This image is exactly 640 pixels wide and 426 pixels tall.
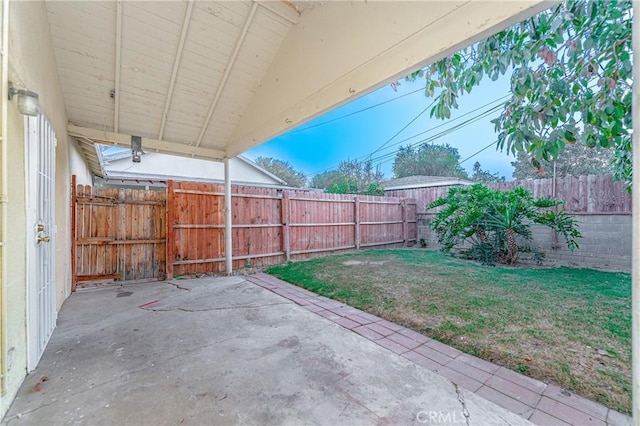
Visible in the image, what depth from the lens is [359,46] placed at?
7.61ft

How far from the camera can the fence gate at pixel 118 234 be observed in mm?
4418

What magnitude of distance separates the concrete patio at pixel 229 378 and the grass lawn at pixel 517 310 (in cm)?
72

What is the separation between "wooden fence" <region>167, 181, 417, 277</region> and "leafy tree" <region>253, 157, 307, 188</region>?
17.8 m

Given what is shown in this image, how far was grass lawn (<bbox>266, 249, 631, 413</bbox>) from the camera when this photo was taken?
6.52 ft

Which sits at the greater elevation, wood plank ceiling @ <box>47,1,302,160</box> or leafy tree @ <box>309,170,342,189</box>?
leafy tree @ <box>309,170,342,189</box>

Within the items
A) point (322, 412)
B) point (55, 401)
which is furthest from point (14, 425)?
point (322, 412)

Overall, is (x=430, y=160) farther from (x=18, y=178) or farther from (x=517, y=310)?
(x=18, y=178)

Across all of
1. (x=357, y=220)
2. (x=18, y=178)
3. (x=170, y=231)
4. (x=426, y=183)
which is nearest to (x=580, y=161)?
(x=426, y=183)

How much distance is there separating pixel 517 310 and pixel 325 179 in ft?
78.6

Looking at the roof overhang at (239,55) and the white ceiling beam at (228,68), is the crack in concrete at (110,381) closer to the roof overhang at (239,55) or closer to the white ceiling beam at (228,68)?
the roof overhang at (239,55)

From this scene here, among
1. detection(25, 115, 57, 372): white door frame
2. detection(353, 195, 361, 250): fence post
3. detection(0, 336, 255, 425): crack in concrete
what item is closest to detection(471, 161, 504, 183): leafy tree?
detection(353, 195, 361, 250): fence post

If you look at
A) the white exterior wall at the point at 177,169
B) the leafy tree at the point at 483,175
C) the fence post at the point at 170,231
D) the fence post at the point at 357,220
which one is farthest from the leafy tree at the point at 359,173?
the fence post at the point at 170,231

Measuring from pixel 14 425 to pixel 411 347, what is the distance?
8.59ft

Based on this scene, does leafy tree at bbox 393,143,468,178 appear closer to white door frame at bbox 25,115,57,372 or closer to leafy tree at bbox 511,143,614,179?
leafy tree at bbox 511,143,614,179
